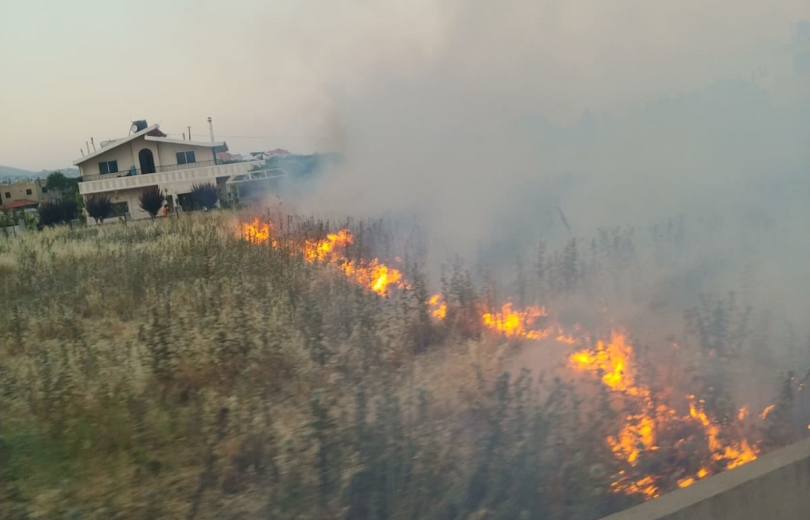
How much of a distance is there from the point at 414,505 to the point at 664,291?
3.90 m

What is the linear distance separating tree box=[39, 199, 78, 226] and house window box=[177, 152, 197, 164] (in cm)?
580

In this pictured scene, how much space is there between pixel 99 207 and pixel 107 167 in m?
3.74

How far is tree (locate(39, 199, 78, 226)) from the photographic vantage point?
1634cm

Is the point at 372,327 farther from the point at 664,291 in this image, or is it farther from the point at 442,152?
the point at 442,152

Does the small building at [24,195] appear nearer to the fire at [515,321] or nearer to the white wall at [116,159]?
the white wall at [116,159]

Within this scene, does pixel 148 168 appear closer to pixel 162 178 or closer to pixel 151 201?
pixel 162 178

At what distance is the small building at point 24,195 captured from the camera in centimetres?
1301

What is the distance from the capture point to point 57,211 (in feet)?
55.6

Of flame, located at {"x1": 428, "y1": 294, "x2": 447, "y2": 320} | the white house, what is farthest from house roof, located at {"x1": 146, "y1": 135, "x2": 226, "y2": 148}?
flame, located at {"x1": 428, "y1": 294, "x2": 447, "y2": 320}

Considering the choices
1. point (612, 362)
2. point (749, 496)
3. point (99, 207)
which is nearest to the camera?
point (749, 496)

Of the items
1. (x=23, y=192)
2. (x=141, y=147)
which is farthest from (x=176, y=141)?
(x=23, y=192)

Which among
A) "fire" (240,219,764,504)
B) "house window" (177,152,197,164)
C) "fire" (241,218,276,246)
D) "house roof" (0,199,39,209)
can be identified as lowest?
"fire" (240,219,764,504)

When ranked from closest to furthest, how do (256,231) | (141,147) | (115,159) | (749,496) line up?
(749,496), (256,231), (141,147), (115,159)

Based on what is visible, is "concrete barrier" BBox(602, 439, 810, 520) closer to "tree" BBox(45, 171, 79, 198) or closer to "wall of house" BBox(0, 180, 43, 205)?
"wall of house" BBox(0, 180, 43, 205)
